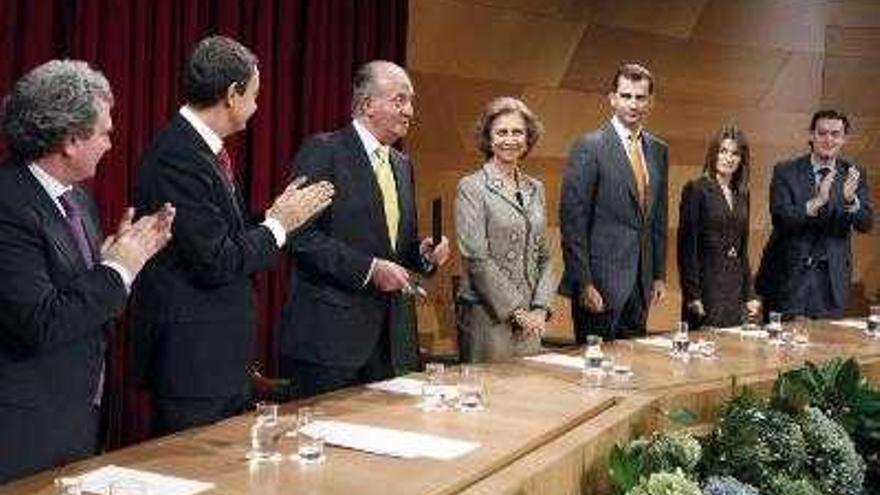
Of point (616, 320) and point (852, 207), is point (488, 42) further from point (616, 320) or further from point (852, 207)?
point (616, 320)

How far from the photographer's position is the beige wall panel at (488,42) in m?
5.45

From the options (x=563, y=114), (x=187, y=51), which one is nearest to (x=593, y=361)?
(x=187, y=51)

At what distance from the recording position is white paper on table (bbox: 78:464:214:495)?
5.46 feet

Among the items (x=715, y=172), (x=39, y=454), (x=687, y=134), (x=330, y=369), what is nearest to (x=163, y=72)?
(x=330, y=369)

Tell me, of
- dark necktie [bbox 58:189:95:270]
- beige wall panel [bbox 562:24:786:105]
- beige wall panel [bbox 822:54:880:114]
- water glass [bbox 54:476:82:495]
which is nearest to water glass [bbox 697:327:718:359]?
dark necktie [bbox 58:189:95:270]

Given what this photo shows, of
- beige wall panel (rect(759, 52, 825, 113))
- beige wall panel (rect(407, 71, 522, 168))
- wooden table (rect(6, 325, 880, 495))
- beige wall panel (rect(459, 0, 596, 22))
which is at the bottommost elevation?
wooden table (rect(6, 325, 880, 495))

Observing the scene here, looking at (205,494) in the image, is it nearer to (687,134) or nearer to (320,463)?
(320,463)

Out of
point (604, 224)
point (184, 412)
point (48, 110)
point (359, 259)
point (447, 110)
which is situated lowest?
point (184, 412)

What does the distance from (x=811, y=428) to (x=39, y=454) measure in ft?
4.28

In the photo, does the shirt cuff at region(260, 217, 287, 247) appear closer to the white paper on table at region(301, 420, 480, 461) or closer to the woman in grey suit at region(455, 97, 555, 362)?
the white paper on table at region(301, 420, 480, 461)

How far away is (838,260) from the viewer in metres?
4.67

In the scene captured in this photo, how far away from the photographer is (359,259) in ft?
9.66

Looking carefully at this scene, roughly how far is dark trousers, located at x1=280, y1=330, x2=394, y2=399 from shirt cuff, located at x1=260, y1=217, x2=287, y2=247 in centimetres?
48

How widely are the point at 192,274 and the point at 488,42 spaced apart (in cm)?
334
